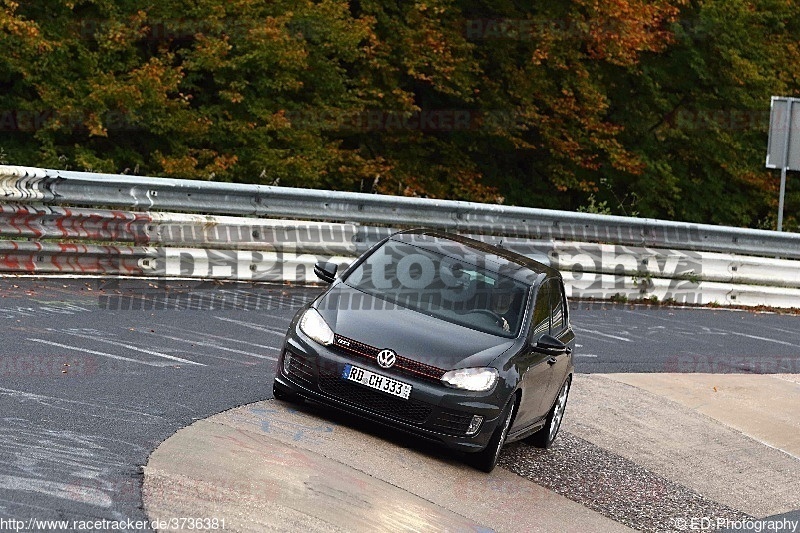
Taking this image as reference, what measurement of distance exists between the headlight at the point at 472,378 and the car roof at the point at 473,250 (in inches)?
56.7

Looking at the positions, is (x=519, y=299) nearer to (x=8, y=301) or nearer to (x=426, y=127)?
(x=8, y=301)

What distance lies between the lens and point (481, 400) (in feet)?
A: 31.6

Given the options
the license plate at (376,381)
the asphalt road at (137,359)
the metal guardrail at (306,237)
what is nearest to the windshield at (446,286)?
the license plate at (376,381)

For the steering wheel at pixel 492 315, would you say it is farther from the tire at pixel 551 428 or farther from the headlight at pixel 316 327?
the headlight at pixel 316 327

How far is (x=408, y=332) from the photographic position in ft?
32.5

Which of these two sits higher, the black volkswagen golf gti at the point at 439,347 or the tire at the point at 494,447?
the black volkswagen golf gti at the point at 439,347

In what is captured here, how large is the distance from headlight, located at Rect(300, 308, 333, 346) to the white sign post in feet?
52.5

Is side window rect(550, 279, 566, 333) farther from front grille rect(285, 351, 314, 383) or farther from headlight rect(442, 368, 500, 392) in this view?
front grille rect(285, 351, 314, 383)

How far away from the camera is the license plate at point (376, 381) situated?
31.5 ft

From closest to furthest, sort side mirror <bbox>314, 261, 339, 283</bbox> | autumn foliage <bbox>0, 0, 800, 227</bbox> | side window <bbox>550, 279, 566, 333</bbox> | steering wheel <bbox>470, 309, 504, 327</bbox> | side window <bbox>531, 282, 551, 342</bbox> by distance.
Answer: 1. steering wheel <bbox>470, 309, 504, 327</bbox>
2. side window <bbox>531, 282, 551, 342</bbox>
3. side mirror <bbox>314, 261, 339, 283</bbox>
4. side window <bbox>550, 279, 566, 333</bbox>
5. autumn foliage <bbox>0, 0, 800, 227</bbox>

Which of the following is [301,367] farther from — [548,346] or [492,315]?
[548,346]

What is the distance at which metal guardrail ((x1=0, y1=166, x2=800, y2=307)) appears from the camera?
15352 mm

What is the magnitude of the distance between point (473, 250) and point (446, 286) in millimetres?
721

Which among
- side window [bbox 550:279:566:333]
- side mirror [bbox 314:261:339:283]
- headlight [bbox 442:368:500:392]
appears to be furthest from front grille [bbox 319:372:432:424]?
side window [bbox 550:279:566:333]
